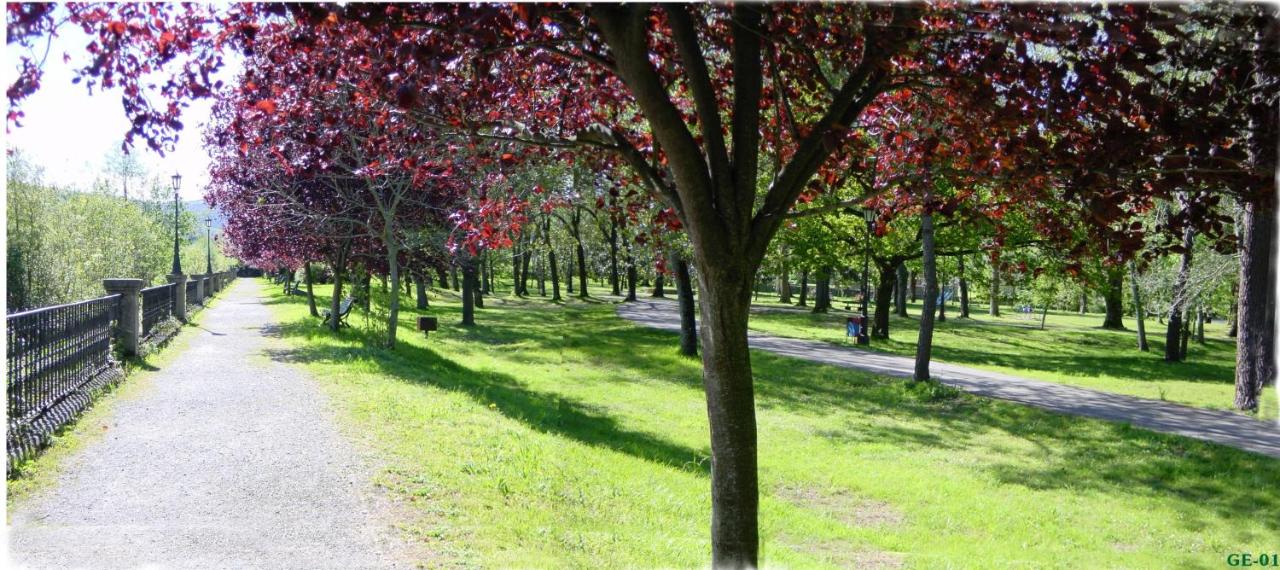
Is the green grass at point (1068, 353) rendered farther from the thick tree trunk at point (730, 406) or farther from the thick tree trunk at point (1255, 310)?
the thick tree trunk at point (730, 406)

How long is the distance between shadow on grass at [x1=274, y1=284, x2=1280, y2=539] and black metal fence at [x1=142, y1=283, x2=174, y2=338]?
8.65 feet

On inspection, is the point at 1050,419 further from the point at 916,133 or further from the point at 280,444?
the point at 280,444

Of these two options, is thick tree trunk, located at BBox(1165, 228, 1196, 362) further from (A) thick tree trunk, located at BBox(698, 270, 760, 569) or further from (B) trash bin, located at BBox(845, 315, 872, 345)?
(A) thick tree trunk, located at BBox(698, 270, 760, 569)

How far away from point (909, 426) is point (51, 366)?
11263 millimetres

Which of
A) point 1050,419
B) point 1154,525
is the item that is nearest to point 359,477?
point 1154,525

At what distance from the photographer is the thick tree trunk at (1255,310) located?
14102mm

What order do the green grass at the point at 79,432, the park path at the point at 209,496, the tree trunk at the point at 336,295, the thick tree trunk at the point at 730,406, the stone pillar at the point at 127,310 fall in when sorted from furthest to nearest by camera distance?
the tree trunk at the point at 336,295, the stone pillar at the point at 127,310, the green grass at the point at 79,432, the park path at the point at 209,496, the thick tree trunk at the point at 730,406

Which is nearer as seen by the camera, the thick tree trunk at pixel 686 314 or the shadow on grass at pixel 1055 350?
the thick tree trunk at pixel 686 314

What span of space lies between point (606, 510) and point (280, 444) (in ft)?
11.0

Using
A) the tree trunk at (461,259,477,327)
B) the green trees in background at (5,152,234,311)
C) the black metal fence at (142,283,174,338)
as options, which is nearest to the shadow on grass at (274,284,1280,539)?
the black metal fence at (142,283,174,338)

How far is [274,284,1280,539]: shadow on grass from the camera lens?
9.43 m

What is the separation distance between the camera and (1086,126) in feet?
13.2

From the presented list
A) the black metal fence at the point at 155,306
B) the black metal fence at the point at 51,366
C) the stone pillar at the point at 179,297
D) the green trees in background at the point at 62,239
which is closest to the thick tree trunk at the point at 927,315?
the black metal fence at the point at 51,366

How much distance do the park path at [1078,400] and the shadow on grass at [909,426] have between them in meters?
0.57
